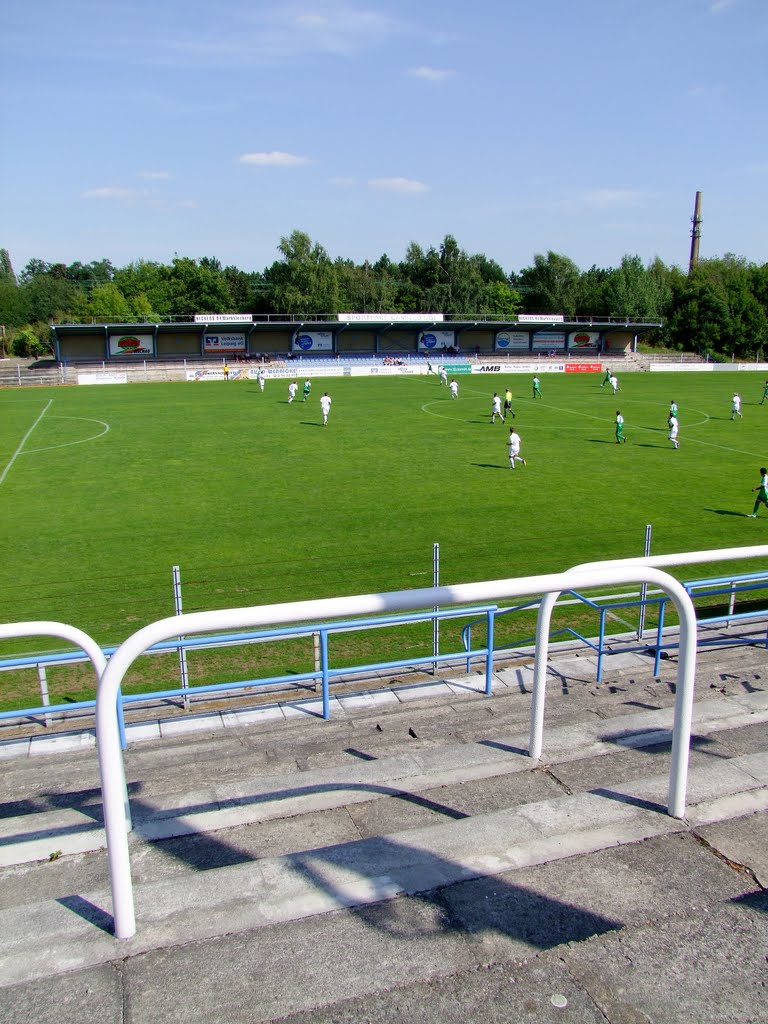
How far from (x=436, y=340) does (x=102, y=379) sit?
32.6m

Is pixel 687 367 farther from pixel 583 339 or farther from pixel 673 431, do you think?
pixel 673 431

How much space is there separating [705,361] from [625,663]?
79232 millimetres

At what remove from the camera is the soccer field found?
1547 centimetres

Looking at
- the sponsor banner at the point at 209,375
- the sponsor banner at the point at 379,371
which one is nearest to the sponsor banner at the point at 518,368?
the sponsor banner at the point at 379,371

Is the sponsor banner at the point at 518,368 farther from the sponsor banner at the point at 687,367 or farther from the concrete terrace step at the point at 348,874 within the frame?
the concrete terrace step at the point at 348,874

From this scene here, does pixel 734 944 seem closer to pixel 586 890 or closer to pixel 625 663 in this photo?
pixel 586 890

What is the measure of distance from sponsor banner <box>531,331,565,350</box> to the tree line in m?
3.47

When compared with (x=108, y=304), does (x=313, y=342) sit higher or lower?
lower

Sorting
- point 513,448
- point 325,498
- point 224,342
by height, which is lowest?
point 325,498

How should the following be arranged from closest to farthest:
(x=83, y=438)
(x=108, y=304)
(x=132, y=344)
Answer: (x=83, y=438), (x=132, y=344), (x=108, y=304)

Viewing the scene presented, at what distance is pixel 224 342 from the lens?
227 feet

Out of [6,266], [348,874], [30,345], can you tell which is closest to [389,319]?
[30,345]

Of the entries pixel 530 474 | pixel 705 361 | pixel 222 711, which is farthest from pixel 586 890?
pixel 705 361

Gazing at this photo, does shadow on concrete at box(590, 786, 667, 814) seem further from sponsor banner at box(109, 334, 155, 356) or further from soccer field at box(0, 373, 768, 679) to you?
sponsor banner at box(109, 334, 155, 356)
